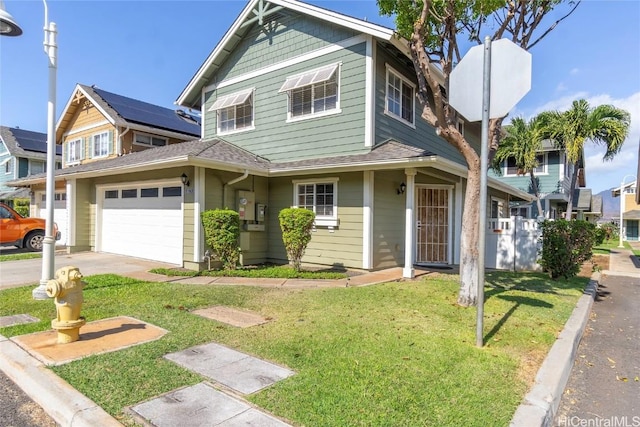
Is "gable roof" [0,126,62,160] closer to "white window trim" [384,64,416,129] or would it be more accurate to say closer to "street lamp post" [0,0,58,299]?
"street lamp post" [0,0,58,299]

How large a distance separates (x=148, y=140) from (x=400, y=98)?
13356mm

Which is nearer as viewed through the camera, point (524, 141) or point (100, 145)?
point (100, 145)

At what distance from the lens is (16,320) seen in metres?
4.85

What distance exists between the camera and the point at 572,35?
7719mm

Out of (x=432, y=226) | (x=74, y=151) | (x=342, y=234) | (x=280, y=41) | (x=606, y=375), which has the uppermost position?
(x=280, y=41)

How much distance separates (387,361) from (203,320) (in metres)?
2.65

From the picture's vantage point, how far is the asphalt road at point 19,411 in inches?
105

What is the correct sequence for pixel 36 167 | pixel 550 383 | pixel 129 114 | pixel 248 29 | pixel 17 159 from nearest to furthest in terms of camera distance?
pixel 550 383 → pixel 248 29 → pixel 129 114 → pixel 17 159 → pixel 36 167

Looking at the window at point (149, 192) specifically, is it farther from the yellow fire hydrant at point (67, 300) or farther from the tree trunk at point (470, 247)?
the tree trunk at point (470, 247)

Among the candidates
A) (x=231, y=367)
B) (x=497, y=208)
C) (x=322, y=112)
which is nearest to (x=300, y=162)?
(x=322, y=112)

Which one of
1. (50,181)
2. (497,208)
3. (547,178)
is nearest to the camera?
(50,181)

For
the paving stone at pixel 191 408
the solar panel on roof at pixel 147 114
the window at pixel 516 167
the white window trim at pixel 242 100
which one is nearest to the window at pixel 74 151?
the solar panel on roof at pixel 147 114

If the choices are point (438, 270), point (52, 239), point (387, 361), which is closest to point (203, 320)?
point (387, 361)

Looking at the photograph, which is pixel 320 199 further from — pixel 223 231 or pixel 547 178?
pixel 547 178
